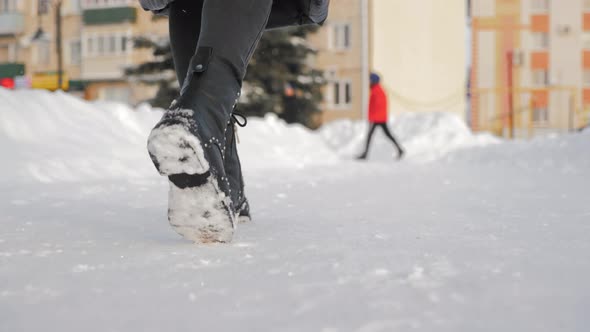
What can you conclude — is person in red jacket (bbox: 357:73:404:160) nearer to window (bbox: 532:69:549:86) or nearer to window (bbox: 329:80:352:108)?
window (bbox: 329:80:352:108)

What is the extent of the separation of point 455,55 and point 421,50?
2.04 metres

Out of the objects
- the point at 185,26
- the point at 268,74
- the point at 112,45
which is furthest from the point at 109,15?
the point at 185,26

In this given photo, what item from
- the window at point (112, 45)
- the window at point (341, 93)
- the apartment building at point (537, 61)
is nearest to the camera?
the window at point (341, 93)

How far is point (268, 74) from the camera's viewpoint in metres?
18.2

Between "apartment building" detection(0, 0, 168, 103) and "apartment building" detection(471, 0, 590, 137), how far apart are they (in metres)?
16.5

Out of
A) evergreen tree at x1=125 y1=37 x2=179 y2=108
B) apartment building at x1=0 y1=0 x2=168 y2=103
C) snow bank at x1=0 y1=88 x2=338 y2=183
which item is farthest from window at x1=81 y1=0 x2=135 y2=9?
snow bank at x1=0 y1=88 x2=338 y2=183

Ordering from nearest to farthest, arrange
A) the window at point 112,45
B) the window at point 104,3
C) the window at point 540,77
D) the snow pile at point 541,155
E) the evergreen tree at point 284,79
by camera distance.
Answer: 1. the snow pile at point 541,155
2. the evergreen tree at point 284,79
3. the window at point 104,3
4. the window at point 112,45
5. the window at point 540,77

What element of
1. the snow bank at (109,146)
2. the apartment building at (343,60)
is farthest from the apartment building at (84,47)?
the snow bank at (109,146)

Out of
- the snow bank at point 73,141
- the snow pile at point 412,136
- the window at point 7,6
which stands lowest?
the snow pile at point 412,136

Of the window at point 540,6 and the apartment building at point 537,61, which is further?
the window at point 540,6

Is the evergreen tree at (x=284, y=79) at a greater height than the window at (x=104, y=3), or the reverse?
the window at (x=104, y=3)

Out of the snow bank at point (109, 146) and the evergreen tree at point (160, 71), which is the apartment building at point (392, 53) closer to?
the evergreen tree at point (160, 71)

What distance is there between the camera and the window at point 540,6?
41031 mm

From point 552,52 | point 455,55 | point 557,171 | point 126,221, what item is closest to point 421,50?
point 455,55
